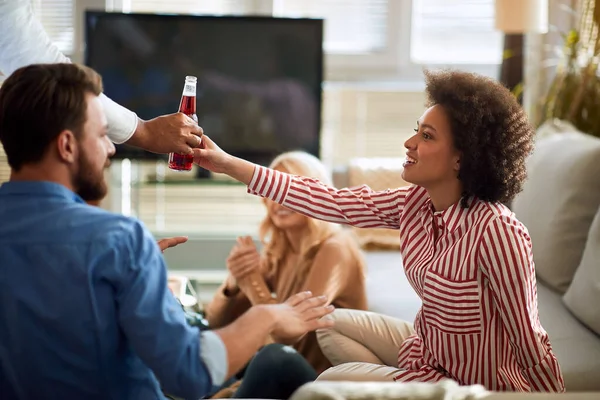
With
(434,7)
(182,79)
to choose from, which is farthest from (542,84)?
(182,79)

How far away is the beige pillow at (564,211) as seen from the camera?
112 inches

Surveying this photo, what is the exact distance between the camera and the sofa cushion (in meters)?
2.27

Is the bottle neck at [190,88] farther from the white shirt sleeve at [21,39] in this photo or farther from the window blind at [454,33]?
the window blind at [454,33]

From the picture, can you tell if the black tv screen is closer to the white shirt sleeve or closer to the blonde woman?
the blonde woman

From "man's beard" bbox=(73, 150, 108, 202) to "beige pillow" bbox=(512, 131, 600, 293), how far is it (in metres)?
1.85

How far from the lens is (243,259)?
2.82 m

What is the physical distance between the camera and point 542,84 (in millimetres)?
5004

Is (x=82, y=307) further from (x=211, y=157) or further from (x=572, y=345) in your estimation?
(x=572, y=345)

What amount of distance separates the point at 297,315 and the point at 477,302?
1.63 feet

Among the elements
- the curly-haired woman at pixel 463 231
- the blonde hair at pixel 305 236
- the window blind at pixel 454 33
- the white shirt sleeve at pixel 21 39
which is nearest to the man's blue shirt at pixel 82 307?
the curly-haired woman at pixel 463 231

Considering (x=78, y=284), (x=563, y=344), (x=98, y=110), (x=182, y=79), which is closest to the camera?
(x=78, y=284)

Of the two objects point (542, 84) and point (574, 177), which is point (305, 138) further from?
point (574, 177)

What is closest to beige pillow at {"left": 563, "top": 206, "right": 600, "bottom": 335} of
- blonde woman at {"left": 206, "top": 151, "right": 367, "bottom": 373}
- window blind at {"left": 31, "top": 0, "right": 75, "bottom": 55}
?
blonde woman at {"left": 206, "top": 151, "right": 367, "bottom": 373}

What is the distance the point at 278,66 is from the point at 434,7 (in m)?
1.10
